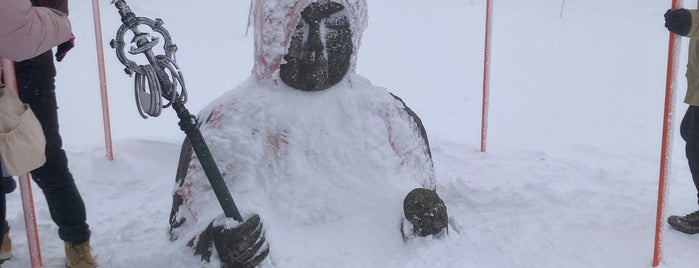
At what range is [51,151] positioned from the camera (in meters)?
2.08

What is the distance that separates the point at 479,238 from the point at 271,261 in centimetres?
83

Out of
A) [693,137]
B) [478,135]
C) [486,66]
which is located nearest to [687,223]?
[693,137]

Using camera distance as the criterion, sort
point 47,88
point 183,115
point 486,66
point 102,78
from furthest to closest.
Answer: point 486,66 → point 102,78 → point 47,88 → point 183,115

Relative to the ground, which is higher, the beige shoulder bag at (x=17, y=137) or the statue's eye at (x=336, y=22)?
the statue's eye at (x=336, y=22)

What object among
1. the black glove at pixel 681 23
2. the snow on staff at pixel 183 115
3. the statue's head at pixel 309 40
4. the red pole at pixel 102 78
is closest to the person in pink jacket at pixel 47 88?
the snow on staff at pixel 183 115

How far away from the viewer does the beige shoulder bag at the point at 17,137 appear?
68.3 inches

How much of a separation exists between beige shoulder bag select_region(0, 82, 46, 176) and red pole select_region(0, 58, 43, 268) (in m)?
0.08

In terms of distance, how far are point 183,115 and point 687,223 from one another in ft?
6.46

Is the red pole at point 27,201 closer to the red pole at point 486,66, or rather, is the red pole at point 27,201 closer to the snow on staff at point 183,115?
the snow on staff at point 183,115

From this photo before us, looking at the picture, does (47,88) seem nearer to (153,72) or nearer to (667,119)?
(153,72)

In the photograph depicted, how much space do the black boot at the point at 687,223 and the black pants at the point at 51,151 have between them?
7.28 feet

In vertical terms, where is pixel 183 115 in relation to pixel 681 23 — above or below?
below

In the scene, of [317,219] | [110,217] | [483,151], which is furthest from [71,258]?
[483,151]

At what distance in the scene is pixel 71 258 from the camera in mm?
2281
